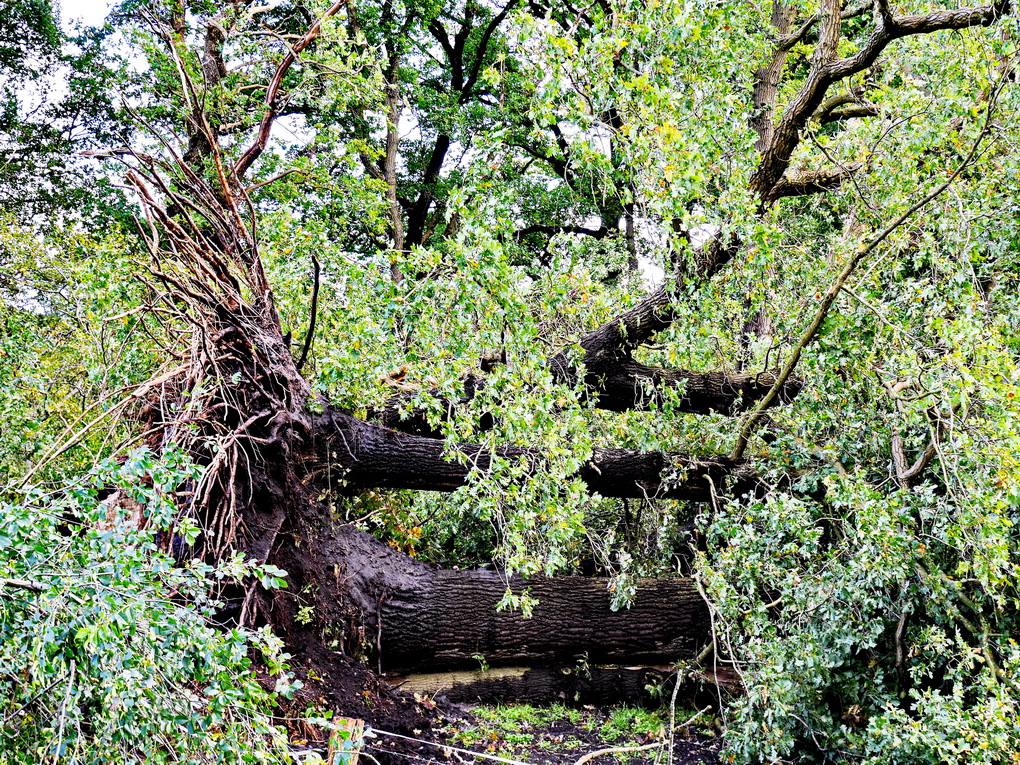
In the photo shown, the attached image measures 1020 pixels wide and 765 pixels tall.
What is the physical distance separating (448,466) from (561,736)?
2144 mm

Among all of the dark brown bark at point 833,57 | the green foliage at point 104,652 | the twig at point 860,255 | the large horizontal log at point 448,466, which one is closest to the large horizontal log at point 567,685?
the large horizontal log at point 448,466

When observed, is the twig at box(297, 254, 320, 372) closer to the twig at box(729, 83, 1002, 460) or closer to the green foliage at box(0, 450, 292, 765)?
the green foliage at box(0, 450, 292, 765)

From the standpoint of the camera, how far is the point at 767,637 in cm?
460

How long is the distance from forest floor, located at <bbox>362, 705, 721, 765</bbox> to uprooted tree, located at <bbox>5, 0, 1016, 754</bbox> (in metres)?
0.46

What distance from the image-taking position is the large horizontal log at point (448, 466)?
18.0ft

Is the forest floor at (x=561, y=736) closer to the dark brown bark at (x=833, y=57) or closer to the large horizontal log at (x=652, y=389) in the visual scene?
the large horizontal log at (x=652, y=389)

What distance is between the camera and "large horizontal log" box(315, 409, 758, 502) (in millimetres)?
5496

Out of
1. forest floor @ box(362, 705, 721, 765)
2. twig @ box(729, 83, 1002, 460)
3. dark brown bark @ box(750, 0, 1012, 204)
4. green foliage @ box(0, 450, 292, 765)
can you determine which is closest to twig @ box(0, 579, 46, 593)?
green foliage @ box(0, 450, 292, 765)

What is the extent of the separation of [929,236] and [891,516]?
178 centimetres

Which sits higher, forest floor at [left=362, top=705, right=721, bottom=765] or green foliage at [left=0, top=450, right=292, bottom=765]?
green foliage at [left=0, top=450, right=292, bottom=765]

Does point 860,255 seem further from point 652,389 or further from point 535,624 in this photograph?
point 535,624

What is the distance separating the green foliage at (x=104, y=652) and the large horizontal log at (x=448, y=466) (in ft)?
10.1

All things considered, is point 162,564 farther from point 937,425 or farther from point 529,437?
point 937,425

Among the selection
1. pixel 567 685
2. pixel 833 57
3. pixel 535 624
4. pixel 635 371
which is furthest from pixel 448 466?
pixel 833 57
